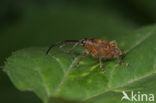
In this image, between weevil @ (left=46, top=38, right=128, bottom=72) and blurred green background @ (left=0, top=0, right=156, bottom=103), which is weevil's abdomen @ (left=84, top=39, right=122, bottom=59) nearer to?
weevil @ (left=46, top=38, right=128, bottom=72)

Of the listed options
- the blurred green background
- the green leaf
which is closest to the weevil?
the green leaf

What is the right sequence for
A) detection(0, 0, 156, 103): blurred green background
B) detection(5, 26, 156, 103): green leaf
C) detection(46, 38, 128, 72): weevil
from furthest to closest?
detection(0, 0, 156, 103): blurred green background
detection(46, 38, 128, 72): weevil
detection(5, 26, 156, 103): green leaf

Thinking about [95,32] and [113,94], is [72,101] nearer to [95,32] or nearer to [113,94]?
[113,94]

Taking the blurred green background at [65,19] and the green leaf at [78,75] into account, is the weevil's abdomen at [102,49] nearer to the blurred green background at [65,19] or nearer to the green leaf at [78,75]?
the green leaf at [78,75]

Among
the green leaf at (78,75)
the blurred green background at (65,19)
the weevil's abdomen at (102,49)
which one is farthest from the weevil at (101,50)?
the blurred green background at (65,19)

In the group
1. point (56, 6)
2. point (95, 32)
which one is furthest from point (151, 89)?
point (56, 6)

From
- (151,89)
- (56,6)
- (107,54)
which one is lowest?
(151,89)
